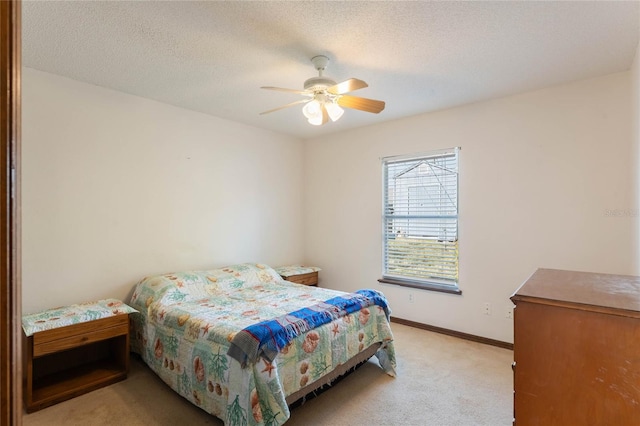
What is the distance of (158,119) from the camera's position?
11.2 ft

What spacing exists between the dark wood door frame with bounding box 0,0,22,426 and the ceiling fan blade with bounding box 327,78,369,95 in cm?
179

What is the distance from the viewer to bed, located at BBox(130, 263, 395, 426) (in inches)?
74.6

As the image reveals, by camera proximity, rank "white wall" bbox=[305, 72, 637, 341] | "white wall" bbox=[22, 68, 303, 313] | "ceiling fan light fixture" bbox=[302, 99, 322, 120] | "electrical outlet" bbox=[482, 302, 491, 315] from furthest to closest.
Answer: "electrical outlet" bbox=[482, 302, 491, 315], "white wall" bbox=[305, 72, 637, 341], "white wall" bbox=[22, 68, 303, 313], "ceiling fan light fixture" bbox=[302, 99, 322, 120]

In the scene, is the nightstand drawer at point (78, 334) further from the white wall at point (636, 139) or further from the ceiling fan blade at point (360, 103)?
the white wall at point (636, 139)

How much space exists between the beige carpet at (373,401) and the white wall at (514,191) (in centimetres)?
84

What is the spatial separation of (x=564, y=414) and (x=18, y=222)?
62.3 inches

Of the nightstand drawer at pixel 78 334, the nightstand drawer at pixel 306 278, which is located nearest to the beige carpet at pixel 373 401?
the nightstand drawer at pixel 78 334

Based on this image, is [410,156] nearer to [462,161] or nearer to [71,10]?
[462,161]

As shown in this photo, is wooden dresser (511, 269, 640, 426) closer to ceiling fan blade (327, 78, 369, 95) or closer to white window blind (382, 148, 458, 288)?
ceiling fan blade (327, 78, 369, 95)

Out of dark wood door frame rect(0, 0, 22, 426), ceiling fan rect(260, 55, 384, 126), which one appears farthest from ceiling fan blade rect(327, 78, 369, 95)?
dark wood door frame rect(0, 0, 22, 426)

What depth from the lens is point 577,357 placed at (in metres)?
1.06

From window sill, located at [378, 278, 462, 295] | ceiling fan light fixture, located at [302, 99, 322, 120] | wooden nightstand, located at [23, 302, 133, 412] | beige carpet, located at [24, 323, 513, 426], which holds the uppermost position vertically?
ceiling fan light fixture, located at [302, 99, 322, 120]

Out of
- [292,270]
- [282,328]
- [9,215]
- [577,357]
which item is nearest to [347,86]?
[282,328]

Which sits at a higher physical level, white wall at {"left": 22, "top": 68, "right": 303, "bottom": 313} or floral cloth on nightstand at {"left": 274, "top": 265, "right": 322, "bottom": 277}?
white wall at {"left": 22, "top": 68, "right": 303, "bottom": 313}
